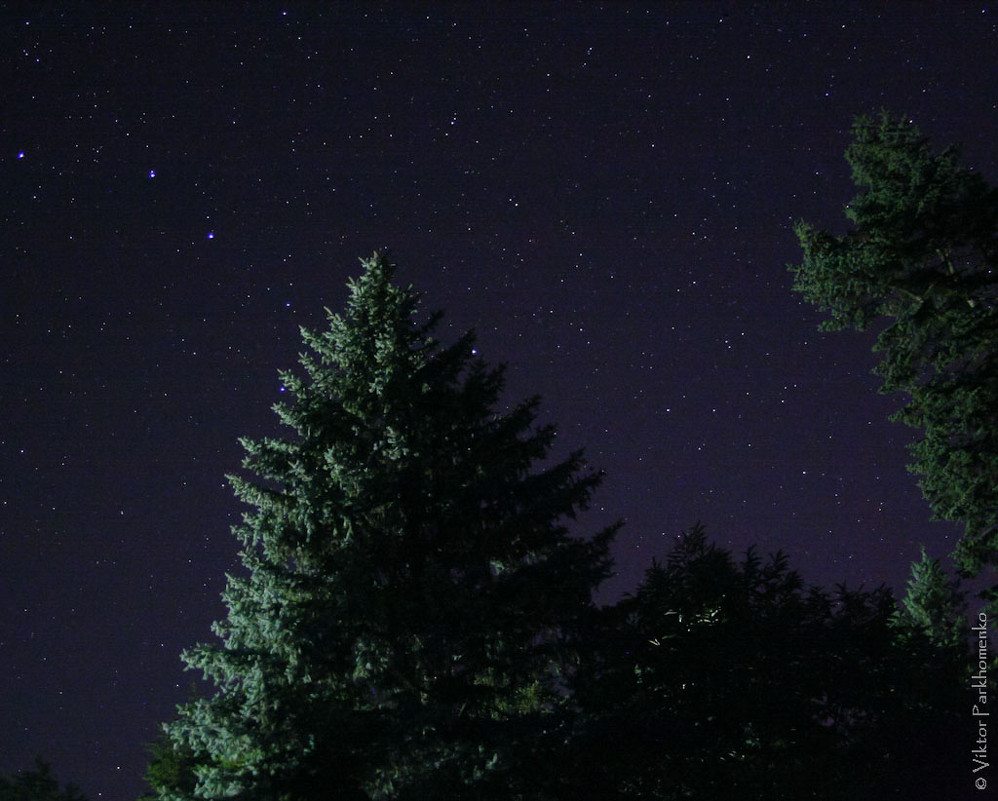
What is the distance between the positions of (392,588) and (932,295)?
1376 centimetres

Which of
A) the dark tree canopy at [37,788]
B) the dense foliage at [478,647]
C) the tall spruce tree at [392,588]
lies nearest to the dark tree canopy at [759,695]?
the dense foliage at [478,647]

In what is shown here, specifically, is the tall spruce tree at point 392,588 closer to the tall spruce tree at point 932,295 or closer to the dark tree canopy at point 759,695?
the dark tree canopy at point 759,695

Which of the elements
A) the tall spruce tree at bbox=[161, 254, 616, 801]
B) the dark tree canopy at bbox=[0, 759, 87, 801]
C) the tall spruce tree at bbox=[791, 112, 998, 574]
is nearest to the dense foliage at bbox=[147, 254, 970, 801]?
the tall spruce tree at bbox=[161, 254, 616, 801]

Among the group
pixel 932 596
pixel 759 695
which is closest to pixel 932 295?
pixel 759 695

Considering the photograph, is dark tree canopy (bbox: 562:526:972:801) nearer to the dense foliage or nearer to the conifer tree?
the dense foliage

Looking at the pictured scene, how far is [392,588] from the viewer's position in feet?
39.4

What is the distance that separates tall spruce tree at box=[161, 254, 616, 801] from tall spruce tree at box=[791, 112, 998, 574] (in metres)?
8.78

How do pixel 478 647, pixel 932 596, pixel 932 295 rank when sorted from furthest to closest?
pixel 932 596
pixel 932 295
pixel 478 647

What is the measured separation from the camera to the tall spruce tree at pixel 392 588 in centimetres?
1054

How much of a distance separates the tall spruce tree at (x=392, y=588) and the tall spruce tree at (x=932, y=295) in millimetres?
8779

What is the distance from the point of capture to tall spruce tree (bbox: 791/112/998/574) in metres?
15.8

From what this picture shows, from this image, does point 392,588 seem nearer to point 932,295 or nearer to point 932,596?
point 932,295

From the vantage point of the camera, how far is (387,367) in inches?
521

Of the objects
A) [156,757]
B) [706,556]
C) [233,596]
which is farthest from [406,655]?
[156,757]
